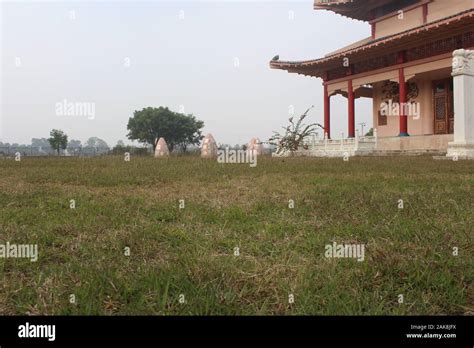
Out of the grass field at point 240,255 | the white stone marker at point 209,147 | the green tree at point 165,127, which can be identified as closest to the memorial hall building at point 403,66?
the white stone marker at point 209,147

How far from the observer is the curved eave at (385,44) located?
12909 millimetres

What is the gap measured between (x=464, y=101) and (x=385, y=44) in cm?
657

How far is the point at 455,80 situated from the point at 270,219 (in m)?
9.95

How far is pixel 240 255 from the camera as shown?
6.20 ft

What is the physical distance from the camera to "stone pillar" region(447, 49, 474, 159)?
9960mm

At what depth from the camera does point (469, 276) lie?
1.59 metres

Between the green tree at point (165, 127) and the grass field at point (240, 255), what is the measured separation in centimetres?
3710

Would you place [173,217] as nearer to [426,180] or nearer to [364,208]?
[364,208]

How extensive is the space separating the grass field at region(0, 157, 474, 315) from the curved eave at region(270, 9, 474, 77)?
12.2m

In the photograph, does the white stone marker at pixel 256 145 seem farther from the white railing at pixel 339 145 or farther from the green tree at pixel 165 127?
the green tree at pixel 165 127

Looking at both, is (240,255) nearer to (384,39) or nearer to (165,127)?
(384,39)

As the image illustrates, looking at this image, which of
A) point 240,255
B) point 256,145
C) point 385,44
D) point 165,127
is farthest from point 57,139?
point 240,255

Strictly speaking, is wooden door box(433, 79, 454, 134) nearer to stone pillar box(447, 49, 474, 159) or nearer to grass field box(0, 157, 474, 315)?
stone pillar box(447, 49, 474, 159)

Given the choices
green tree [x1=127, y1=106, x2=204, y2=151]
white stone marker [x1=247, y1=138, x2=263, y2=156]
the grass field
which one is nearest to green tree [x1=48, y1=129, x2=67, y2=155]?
green tree [x1=127, y1=106, x2=204, y2=151]
